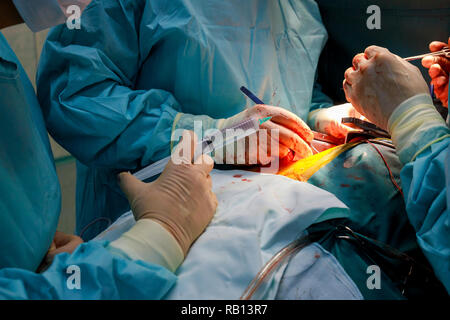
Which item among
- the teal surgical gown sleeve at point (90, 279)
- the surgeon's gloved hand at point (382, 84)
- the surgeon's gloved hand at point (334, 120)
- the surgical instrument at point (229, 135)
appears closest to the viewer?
the teal surgical gown sleeve at point (90, 279)

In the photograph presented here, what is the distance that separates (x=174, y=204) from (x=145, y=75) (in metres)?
0.80

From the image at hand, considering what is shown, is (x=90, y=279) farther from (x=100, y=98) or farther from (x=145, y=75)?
(x=145, y=75)

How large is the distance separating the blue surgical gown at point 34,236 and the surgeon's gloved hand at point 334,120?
3.58 feet

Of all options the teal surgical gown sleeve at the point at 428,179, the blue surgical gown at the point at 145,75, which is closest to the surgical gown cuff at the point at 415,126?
the teal surgical gown sleeve at the point at 428,179

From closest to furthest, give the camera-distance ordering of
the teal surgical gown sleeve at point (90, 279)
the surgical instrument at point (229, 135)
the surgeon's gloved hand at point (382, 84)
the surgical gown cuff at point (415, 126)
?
1. the teal surgical gown sleeve at point (90, 279)
2. the surgical gown cuff at point (415, 126)
3. the surgeon's gloved hand at point (382, 84)
4. the surgical instrument at point (229, 135)

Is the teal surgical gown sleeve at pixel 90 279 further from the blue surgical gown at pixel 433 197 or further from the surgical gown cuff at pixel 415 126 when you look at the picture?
the surgical gown cuff at pixel 415 126

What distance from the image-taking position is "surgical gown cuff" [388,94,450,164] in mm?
1036

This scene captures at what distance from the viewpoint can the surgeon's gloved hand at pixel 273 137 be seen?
1.44 metres

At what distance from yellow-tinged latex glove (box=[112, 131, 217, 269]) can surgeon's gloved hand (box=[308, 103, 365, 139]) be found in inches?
27.8

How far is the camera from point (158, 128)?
1.47m

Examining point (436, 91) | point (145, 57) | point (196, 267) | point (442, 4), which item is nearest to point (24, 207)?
point (196, 267)

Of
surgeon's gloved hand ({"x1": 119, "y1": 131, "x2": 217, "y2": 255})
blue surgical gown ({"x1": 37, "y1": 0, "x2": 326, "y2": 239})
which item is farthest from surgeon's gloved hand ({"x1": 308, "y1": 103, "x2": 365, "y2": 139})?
surgeon's gloved hand ({"x1": 119, "y1": 131, "x2": 217, "y2": 255})

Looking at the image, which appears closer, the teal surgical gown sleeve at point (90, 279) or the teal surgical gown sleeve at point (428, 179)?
the teal surgical gown sleeve at point (90, 279)

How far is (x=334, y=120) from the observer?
1.72 m
